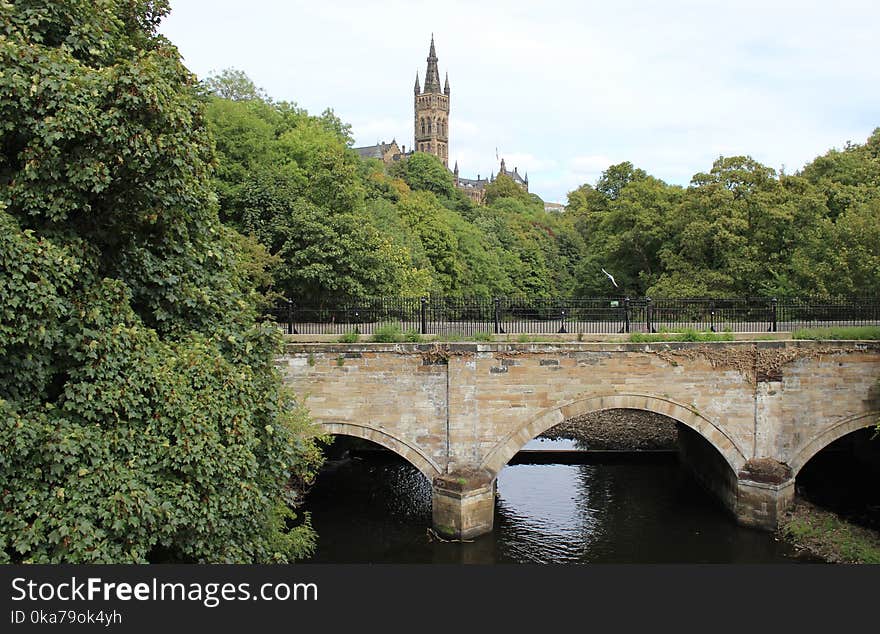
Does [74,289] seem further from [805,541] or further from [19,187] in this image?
[805,541]

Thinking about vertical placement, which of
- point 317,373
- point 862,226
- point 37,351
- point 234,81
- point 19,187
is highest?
point 234,81

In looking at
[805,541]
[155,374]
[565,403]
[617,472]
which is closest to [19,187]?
[155,374]

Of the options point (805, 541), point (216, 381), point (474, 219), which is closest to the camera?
point (216, 381)

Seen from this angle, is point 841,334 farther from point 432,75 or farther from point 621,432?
point 432,75

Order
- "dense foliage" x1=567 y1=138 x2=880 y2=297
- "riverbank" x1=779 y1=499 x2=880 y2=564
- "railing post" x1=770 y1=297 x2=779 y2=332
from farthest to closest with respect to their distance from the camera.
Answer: "dense foliage" x1=567 y1=138 x2=880 y2=297 → "railing post" x1=770 y1=297 x2=779 y2=332 → "riverbank" x1=779 y1=499 x2=880 y2=564

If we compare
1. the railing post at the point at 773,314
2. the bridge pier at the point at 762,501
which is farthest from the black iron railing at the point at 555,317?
the bridge pier at the point at 762,501

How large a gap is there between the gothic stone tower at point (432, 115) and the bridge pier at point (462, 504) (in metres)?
107

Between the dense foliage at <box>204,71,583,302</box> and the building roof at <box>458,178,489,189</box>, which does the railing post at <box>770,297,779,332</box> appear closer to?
the dense foliage at <box>204,71,583,302</box>

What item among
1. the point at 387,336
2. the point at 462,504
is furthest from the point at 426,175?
the point at 462,504

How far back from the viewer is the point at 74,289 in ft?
25.4

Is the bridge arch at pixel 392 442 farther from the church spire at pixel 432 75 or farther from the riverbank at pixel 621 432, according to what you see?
the church spire at pixel 432 75

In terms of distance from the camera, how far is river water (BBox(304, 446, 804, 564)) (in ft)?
55.1

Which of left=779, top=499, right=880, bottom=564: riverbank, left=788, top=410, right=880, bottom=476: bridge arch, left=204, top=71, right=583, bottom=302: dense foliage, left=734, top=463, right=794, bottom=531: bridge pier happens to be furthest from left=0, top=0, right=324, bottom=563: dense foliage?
left=788, top=410, right=880, bottom=476: bridge arch

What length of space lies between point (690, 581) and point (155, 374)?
6666 mm
